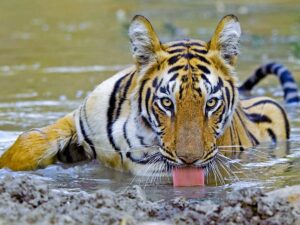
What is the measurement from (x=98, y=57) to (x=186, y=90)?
5.99 m

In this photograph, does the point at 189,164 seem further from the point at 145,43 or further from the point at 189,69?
the point at 145,43

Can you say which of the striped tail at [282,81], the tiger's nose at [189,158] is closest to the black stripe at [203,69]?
the tiger's nose at [189,158]

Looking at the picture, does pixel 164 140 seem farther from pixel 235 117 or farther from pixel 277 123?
pixel 277 123

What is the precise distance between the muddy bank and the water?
741 mm

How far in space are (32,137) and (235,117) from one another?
1337mm

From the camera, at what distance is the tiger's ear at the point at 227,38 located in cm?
538

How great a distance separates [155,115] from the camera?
5098mm

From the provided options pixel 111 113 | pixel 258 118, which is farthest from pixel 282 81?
pixel 111 113

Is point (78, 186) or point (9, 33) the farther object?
point (9, 33)

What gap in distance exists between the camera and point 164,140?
4.95 m

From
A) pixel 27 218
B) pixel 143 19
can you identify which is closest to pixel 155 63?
pixel 143 19

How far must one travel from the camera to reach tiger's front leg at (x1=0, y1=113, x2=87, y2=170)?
5.62 meters

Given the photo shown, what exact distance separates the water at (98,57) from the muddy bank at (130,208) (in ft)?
2.43

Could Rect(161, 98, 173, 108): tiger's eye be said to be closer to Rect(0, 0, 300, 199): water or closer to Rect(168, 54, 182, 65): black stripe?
Rect(168, 54, 182, 65): black stripe
